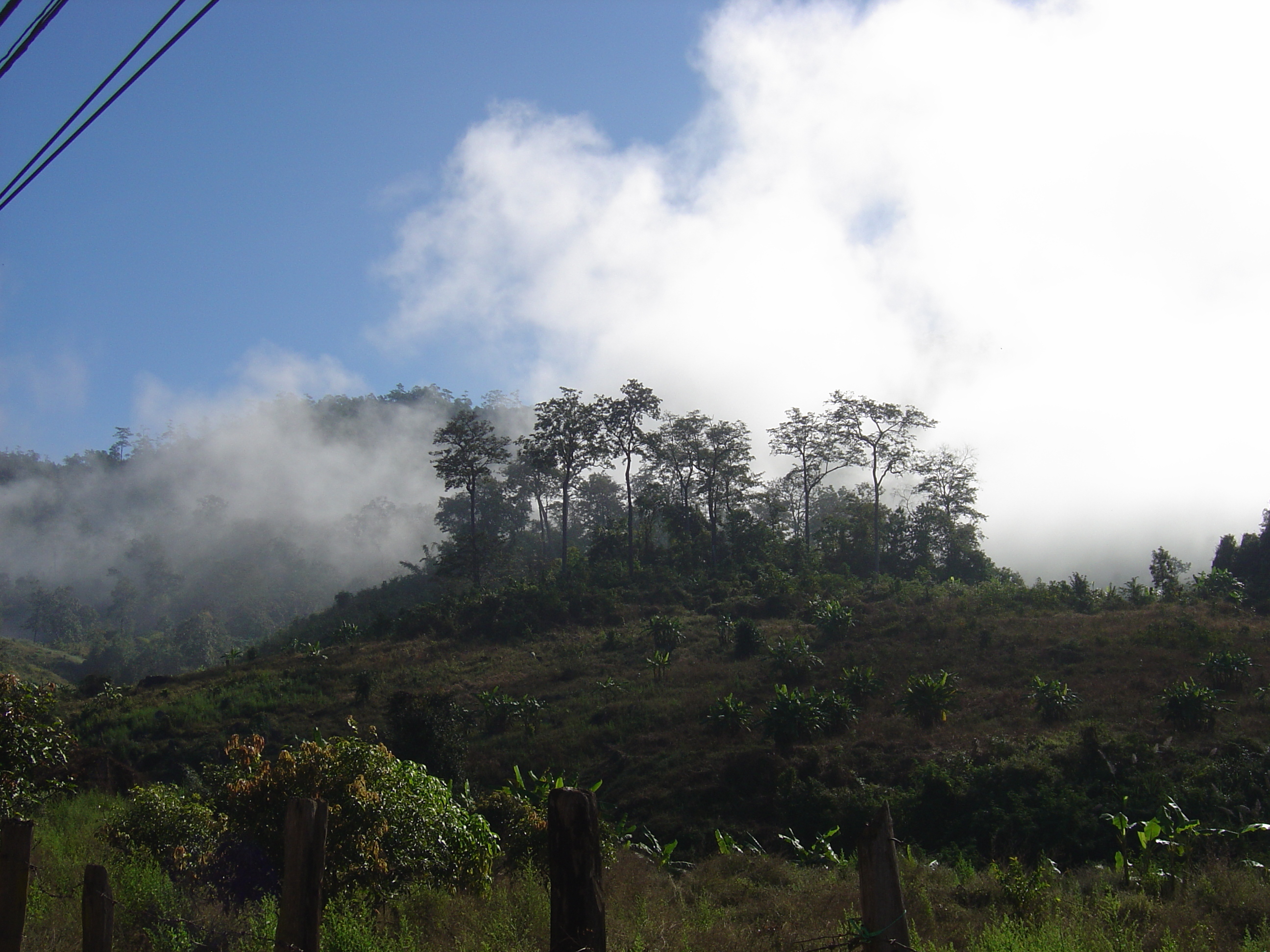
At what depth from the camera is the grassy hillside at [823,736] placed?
15.9 m

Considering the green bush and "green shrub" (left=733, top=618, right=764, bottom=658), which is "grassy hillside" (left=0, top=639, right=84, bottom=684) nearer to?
"green shrub" (left=733, top=618, right=764, bottom=658)

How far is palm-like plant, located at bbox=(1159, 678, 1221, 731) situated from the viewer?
60.9 ft

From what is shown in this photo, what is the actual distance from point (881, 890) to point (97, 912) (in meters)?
4.30

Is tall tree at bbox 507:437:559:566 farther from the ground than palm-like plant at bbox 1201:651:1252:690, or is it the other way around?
tall tree at bbox 507:437:559:566

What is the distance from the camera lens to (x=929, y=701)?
21.5 meters

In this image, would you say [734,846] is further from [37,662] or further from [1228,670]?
[37,662]

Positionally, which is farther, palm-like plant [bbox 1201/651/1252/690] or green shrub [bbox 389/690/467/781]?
palm-like plant [bbox 1201/651/1252/690]

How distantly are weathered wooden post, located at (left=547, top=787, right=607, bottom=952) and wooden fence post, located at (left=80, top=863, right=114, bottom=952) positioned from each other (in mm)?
2858

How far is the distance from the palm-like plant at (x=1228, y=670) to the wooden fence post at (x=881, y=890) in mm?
22869

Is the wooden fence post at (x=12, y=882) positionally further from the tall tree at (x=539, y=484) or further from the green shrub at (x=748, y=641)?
the tall tree at (x=539, y=484)

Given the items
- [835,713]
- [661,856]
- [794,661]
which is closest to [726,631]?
[794,661]

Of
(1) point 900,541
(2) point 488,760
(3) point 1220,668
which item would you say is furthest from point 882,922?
(1) point 900,541

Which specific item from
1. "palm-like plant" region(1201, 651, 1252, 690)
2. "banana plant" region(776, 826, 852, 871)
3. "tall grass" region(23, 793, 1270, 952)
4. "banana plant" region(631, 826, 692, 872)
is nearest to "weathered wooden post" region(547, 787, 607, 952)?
"tall grass" region(23, 793, 1270, 952)

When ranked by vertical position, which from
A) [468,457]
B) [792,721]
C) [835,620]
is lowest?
[792,721]
